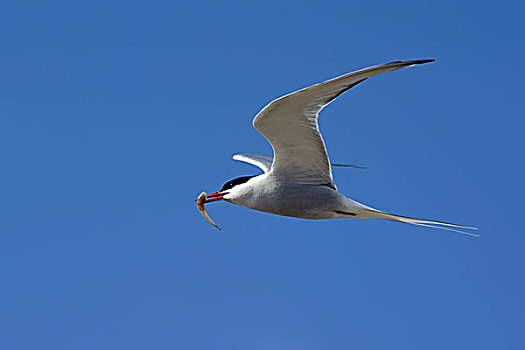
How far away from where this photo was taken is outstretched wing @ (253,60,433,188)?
16.7 feet

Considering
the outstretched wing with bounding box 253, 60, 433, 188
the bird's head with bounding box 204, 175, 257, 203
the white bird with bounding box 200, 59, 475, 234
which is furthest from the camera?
the bird's head with bounding box 204, 175, 257, 203

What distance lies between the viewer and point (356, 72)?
482 cm

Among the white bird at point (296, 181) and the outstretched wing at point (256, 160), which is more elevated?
the outstretched wing at point (256, 160)

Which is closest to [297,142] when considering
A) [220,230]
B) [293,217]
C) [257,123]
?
[257,123]


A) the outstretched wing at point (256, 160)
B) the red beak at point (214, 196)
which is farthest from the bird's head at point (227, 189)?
the outstretched wing at point (256, 160)

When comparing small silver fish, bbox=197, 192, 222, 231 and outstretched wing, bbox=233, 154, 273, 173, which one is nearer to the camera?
small silver fish, bbox=197, 192, 222, 231

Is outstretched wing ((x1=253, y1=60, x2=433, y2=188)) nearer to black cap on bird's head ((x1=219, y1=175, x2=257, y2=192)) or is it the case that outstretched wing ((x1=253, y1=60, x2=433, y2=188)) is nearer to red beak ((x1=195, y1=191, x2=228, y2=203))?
black cap on bird's head ((x1=219, y1=175, x2=257, y2=192))

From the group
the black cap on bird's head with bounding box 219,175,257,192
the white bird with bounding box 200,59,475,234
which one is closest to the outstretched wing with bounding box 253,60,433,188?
the white bird with bounding box 200,59,475,234

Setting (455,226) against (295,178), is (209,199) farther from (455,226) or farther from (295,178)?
(455,226)

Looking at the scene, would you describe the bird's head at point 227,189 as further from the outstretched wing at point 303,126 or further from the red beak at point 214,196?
the outstretched wing at point 303,126

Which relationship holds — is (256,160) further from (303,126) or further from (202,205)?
(303,126)

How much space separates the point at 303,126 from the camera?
6.18 m

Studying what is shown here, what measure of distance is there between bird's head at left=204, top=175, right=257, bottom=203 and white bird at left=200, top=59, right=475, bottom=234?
2 cm

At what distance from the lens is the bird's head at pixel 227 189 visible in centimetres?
762
